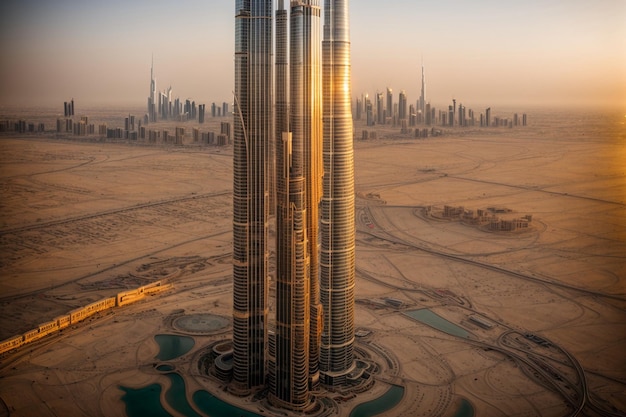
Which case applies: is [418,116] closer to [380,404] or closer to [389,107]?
[389,107]

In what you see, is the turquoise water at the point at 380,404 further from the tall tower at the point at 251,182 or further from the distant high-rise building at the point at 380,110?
the distant high-rise building at the point at 380,110

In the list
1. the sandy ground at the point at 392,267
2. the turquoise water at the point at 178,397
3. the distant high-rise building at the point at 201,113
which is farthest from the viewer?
the distant high-rise building at the point at 201,113

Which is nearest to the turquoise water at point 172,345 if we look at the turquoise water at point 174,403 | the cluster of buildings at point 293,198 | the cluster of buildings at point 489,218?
the cluster of buildings at point 293,198

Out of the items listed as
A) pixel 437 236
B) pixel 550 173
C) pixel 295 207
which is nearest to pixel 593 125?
pixel 550 173

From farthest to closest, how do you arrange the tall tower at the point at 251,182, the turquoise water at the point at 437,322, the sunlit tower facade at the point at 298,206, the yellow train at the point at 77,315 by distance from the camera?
1. the turquoise water at the point at 437,322
2. the yellow train at the point at 77,315
3. the tall tower at the point at 251,182
4. the sunlit tower facade at the point at 298,206

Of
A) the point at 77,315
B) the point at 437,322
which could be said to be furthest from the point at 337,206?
the point at 77,315

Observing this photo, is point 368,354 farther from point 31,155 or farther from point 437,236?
point 31,155

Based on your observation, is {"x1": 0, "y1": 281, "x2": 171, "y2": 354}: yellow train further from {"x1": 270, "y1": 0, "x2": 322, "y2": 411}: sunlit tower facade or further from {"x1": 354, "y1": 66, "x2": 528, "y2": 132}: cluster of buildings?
{"x1": 354, "y1": 66, "x2": 528, "y2": 132}: cluster of buildings
